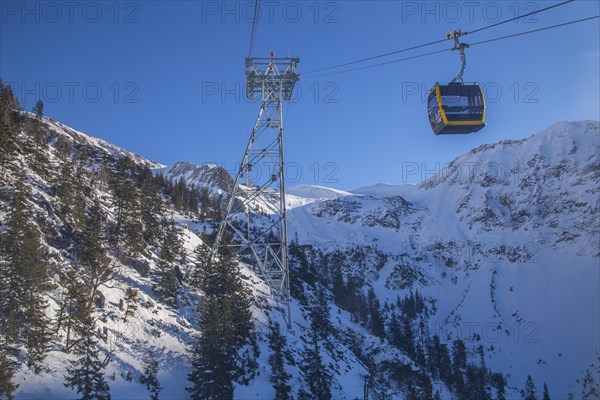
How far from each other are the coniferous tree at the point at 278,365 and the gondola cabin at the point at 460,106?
26699 mm

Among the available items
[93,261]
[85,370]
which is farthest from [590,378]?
[85,370]

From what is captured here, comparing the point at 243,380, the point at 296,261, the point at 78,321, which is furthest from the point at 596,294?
the point at 78,321

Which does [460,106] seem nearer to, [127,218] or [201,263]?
[201,263]

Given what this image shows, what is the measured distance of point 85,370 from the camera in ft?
97.7

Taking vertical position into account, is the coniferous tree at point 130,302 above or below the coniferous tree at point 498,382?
above

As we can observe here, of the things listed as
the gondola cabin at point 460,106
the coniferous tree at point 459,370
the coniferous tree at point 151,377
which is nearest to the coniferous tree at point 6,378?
the coniferous tree at point 151,377

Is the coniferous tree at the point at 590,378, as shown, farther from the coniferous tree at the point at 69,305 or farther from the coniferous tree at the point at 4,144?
the coniferous tree at the point at 4,144

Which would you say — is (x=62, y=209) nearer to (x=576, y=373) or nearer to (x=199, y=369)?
(x=199, y=369)

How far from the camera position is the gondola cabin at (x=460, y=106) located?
22.9 meters

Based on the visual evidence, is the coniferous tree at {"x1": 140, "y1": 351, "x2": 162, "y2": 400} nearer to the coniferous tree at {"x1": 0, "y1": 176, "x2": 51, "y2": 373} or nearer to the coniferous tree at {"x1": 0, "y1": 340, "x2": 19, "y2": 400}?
the coniferous tree at {"x1": 0, "y1": 176, "x2": 51, "y2": 373}

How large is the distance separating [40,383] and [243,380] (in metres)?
15.3

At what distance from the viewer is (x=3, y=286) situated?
3114cm

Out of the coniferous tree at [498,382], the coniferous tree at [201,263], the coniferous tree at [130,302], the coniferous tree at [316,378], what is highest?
the coniferous tree at [201,263]

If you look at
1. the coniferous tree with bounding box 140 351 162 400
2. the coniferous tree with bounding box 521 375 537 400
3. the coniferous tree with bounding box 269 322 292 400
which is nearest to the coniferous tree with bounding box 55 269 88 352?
the coniferous tree with bounding box 140 351 162 400
